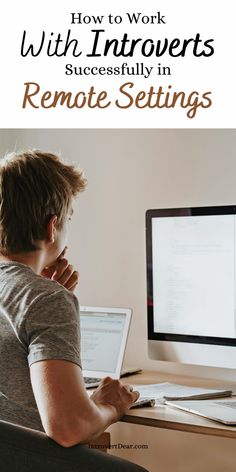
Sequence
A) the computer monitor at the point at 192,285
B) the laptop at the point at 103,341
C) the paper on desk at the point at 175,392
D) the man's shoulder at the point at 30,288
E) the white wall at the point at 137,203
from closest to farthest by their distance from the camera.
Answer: the man's shoulder at the point at 30,288 < the paper on desk at the point at 175,392 < the computer monitor at the point at 192,285 < the laptop at the point at 103,341 < the white wall at the point at 137,203

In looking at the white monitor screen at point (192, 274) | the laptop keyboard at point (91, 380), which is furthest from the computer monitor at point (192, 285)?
the laptop keyboard at point (91, 380)

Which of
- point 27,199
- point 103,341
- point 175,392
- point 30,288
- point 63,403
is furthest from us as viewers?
point 103,341

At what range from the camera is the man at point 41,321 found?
1266 millimetres

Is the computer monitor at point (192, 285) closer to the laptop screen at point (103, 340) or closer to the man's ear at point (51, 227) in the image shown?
the laptop screen at point (103, 340)

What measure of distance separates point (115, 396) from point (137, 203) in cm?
93

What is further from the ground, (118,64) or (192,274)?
(118,64)

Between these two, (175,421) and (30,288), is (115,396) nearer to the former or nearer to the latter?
(175,421)

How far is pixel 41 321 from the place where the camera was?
4.35ft

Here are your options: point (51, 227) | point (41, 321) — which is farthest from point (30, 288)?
point (51, 227)

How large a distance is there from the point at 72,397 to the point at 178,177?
119 cm

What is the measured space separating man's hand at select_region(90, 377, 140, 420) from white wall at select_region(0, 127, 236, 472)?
65 cm

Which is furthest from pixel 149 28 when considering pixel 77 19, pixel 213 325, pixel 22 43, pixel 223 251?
pixel 213 325

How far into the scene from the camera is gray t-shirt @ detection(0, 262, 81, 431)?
1319mm

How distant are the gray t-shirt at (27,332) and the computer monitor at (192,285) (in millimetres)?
687
